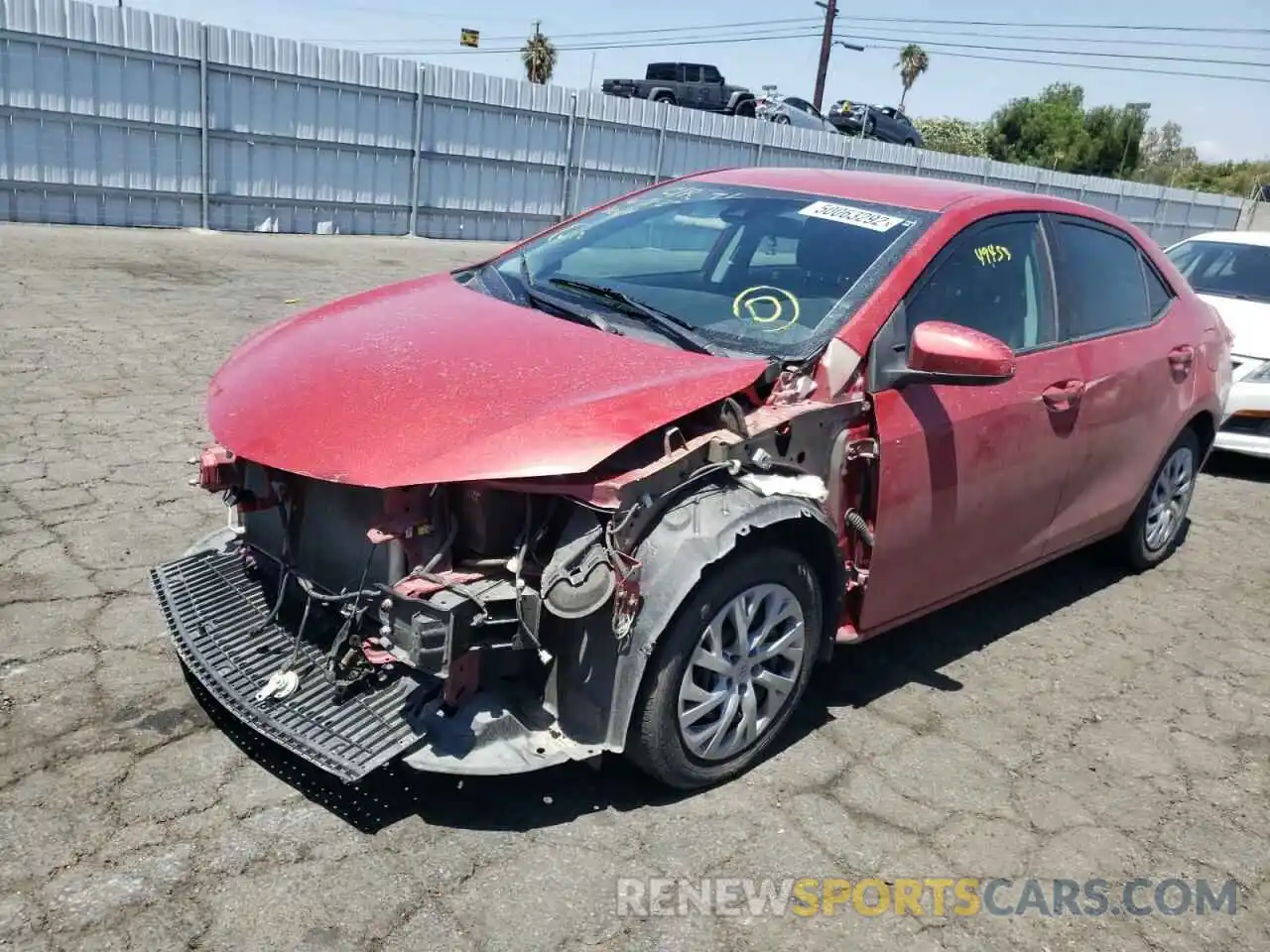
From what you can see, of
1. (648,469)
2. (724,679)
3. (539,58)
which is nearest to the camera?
(648,469)

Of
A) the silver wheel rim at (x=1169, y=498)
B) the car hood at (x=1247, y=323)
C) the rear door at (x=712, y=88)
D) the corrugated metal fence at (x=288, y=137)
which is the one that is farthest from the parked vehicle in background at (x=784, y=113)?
the silver wheel rim at (x=1169, y=498)

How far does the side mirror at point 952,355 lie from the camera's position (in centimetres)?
321

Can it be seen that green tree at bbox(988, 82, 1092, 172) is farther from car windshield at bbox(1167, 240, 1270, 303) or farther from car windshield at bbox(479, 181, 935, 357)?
car windshield at bbox(479, 181, 935, 357)

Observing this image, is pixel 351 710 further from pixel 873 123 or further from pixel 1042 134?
pixel 1042 134

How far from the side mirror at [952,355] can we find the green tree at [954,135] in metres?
58.1

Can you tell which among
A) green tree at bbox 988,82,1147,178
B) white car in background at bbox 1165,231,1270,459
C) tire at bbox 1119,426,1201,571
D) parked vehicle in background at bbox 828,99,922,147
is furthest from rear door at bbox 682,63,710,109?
green tree at bbox 988,82,1147,178

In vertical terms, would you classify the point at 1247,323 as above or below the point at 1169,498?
above

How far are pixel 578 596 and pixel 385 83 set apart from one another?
14.2 metres

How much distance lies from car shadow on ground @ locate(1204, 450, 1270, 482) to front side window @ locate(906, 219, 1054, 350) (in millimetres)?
4354

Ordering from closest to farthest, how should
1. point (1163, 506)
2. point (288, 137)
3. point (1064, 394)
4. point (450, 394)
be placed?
1. point (450, 394)
2. point (1064, 394)
3. point (1163, 506)
4. point (288, 137)

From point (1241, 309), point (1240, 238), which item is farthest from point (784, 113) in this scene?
point (1241, 309)

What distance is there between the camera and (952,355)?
3.21m

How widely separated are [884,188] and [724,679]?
2.06 metres

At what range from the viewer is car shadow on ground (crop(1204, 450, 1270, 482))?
7.55 meters
